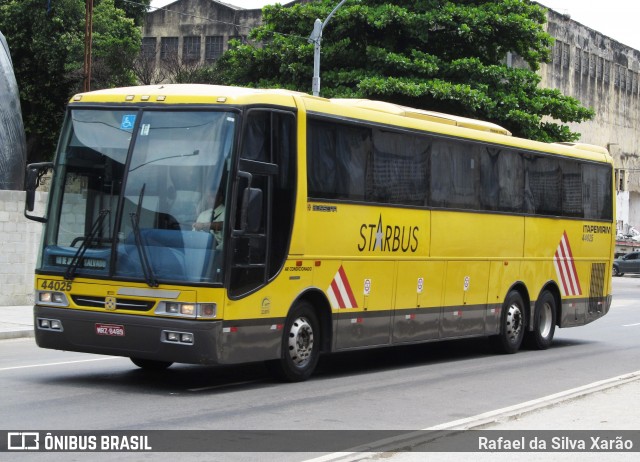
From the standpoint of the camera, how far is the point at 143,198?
12.5 metres

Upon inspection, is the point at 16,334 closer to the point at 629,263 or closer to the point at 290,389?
the point at 290,389

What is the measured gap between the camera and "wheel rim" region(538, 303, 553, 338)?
796 inches

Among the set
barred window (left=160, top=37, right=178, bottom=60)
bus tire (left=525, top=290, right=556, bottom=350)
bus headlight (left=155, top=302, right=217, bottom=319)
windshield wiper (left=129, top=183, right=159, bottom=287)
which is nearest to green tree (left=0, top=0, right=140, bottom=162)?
barred window (left=160, top=37, right=178, bottom=60)

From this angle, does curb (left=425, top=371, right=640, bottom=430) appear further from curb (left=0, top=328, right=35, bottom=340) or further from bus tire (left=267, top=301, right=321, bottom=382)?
curb (left=0, top=328, right=35, bottom=340)

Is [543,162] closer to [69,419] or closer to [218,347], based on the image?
[218,347]

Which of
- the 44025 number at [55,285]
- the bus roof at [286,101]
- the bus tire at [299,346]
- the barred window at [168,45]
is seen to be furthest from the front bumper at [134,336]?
the barred window at [168,45]

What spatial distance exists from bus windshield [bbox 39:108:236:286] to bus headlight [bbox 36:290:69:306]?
25cm

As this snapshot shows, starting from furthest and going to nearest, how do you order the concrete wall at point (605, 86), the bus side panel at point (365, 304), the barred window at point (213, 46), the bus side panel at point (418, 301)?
1. the barred window at point (213, 46)
2. the concrete wall at point (605, 86)
3. the bus side panel at point (418, 301)
4. the bus side panel at point (365, 304)

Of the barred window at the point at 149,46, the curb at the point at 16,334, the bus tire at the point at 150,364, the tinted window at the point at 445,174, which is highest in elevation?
the barred window at the point at 149,46

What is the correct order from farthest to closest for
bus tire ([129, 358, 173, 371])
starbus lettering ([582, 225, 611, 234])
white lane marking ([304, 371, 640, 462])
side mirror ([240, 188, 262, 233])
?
starbus lettering ([582, 225, 611, 234]), bus tire ([129, 358, 173, 371]), side mirror ([240, 188, 262, 233]), white lane marking ([304, 371, 640, 462])

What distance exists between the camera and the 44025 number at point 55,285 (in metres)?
12.8

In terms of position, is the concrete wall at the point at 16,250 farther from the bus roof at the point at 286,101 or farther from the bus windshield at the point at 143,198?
the bus windshield at the point at 143,198

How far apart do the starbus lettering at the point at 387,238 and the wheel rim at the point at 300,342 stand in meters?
1.58

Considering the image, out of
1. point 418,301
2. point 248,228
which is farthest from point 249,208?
point 418,301
